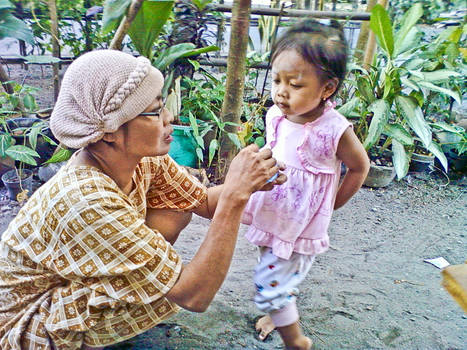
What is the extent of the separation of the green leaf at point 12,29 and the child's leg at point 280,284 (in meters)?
3.11

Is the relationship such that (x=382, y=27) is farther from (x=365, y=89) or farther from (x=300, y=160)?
(x=300, y=160)

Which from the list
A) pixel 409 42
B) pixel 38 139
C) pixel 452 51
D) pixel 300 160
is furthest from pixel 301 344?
pixel 452 51

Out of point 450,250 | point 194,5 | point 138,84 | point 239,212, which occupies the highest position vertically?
point 194,5

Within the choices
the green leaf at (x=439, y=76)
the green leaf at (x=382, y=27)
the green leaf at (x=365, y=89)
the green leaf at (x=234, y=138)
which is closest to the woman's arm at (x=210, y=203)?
the green leaf at (x=234, y=138)

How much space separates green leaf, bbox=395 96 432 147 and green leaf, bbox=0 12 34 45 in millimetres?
3318

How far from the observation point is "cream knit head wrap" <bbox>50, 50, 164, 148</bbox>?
131 centimetres

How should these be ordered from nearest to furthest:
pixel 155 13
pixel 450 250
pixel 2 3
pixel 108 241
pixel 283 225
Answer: pixel 108 241, pixel 283 225, pixel 450 250, pixel 155 13, pixel 2 3

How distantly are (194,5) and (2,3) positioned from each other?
169 centimetres

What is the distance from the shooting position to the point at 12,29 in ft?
11.7

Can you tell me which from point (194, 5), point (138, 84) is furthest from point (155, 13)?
point (138, 84)

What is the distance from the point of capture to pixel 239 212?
140 cm

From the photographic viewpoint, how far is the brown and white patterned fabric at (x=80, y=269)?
131cm

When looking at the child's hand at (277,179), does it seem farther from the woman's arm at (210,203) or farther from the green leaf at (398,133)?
the green leaf at (398,133)

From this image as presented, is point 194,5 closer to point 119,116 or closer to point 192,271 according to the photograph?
point 119,116
